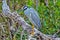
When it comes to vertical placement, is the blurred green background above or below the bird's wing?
above

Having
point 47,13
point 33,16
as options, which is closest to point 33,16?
point 33,16

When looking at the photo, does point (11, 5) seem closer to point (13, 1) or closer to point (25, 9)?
point (13, 1)

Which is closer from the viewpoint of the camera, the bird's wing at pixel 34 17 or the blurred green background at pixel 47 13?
the bird's wing at pixel 34 17

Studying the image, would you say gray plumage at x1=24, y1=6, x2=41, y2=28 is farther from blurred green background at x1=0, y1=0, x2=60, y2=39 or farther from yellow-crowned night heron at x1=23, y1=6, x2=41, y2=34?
blurred green background at x1=0, y1=0, x2=60, y2=39

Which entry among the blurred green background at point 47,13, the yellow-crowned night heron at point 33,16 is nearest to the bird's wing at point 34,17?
the yellow-crowned night heron at point 33,16

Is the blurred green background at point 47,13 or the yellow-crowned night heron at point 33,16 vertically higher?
the blurred green background at point 47,13

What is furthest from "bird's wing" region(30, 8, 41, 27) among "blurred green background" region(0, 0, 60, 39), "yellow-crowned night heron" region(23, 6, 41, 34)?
"blurred green background" region(0, 0, 60, 39)

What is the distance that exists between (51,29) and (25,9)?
84 cm

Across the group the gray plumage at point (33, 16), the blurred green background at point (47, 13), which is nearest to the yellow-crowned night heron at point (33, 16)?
the gray plumage at point (33, 16)

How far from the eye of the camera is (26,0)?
19.6 ft

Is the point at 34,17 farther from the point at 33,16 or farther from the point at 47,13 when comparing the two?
the point at 47,13

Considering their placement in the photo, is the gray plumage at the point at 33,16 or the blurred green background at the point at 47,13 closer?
the gray plumage at the point at 33,16

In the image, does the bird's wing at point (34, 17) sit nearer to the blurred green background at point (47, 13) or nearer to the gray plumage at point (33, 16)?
the gray plumage at point (33, 16)

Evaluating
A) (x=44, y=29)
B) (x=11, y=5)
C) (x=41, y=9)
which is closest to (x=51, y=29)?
(x=44, y=29)
